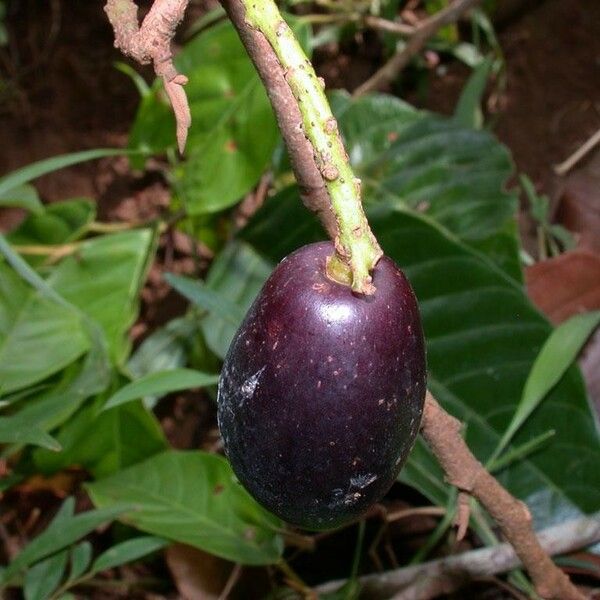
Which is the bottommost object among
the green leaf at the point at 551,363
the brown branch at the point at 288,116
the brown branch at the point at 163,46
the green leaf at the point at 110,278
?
the green leaf at the point at 551,363

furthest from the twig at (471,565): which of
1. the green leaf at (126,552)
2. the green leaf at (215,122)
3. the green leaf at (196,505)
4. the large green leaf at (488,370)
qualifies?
the green leaf at (215,122)

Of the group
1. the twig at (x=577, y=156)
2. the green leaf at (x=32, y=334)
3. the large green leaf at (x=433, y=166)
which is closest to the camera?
the green leaf at (x=32, y=334)

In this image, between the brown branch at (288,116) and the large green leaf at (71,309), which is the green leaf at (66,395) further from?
the brown branch at (288,116)

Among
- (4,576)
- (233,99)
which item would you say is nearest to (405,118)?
(233,99)

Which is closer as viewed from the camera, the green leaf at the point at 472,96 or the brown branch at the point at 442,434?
the brown branch at the point at 442,434

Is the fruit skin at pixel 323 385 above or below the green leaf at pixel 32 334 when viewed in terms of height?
above

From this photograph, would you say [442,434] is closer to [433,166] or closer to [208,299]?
[208,299]

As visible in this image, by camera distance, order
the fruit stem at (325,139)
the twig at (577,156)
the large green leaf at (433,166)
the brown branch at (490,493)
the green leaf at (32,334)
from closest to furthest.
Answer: the fruit stem at (325,139)
the brown branch at (490,493)
the green leaf at (32,334)
the large green leaf at (433,166)
the twig at (577,156)

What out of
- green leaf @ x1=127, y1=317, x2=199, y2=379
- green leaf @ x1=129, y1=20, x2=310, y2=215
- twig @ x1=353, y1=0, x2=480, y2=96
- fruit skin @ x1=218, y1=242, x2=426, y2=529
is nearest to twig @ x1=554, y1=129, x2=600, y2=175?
twig @ x1=353, y1=0, x2=480, y2=96
